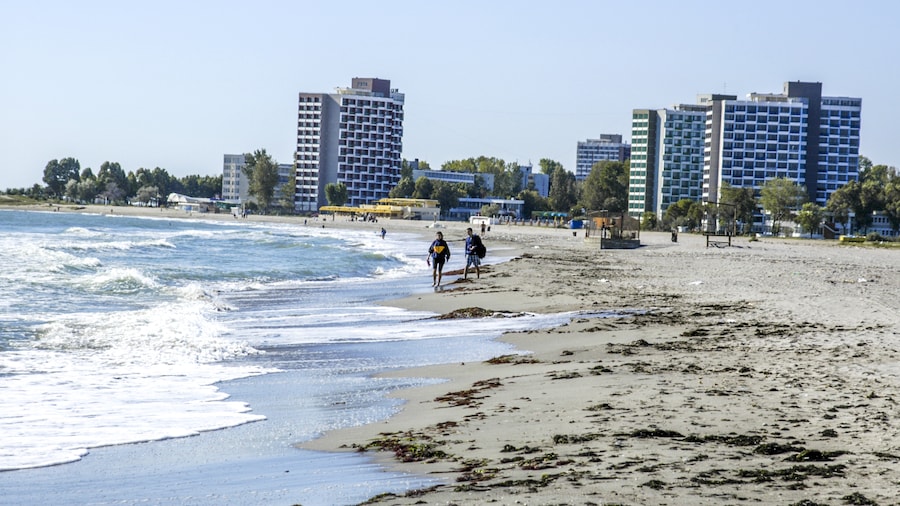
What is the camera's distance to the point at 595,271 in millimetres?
33094

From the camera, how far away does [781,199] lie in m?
123

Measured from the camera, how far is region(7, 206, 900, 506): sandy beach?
5.60m

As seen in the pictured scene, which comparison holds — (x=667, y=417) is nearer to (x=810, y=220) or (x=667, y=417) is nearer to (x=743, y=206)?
(x=810, y=220)

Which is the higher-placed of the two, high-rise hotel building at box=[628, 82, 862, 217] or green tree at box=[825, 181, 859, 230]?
high-rise hotel building at box=[628, 82, 862, 217]

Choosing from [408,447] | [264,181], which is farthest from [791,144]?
[408,447]

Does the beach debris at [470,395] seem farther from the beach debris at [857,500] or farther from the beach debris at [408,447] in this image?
the beach debris at [857,500]

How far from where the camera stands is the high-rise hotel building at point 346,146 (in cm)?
18412

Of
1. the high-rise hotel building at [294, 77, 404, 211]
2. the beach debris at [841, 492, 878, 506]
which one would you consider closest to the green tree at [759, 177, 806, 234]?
the high-rise hotel building at [294, 77, 404, 211]

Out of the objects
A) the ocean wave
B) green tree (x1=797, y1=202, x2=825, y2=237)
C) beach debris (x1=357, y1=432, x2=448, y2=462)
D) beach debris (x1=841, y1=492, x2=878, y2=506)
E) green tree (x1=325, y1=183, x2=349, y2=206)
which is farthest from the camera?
green tree (x1=325, y1=183, x2=349, y2=206)

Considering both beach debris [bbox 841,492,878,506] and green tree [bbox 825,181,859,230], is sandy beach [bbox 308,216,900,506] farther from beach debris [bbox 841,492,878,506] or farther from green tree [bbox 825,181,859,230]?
green tree [bbox 825,181,859,230]

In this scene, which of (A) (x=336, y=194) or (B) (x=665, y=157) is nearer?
(B) (x=665, y=157)

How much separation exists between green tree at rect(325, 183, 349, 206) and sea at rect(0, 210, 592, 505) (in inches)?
5824

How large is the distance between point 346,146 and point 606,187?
1852 inches

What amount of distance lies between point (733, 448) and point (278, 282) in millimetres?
23882
